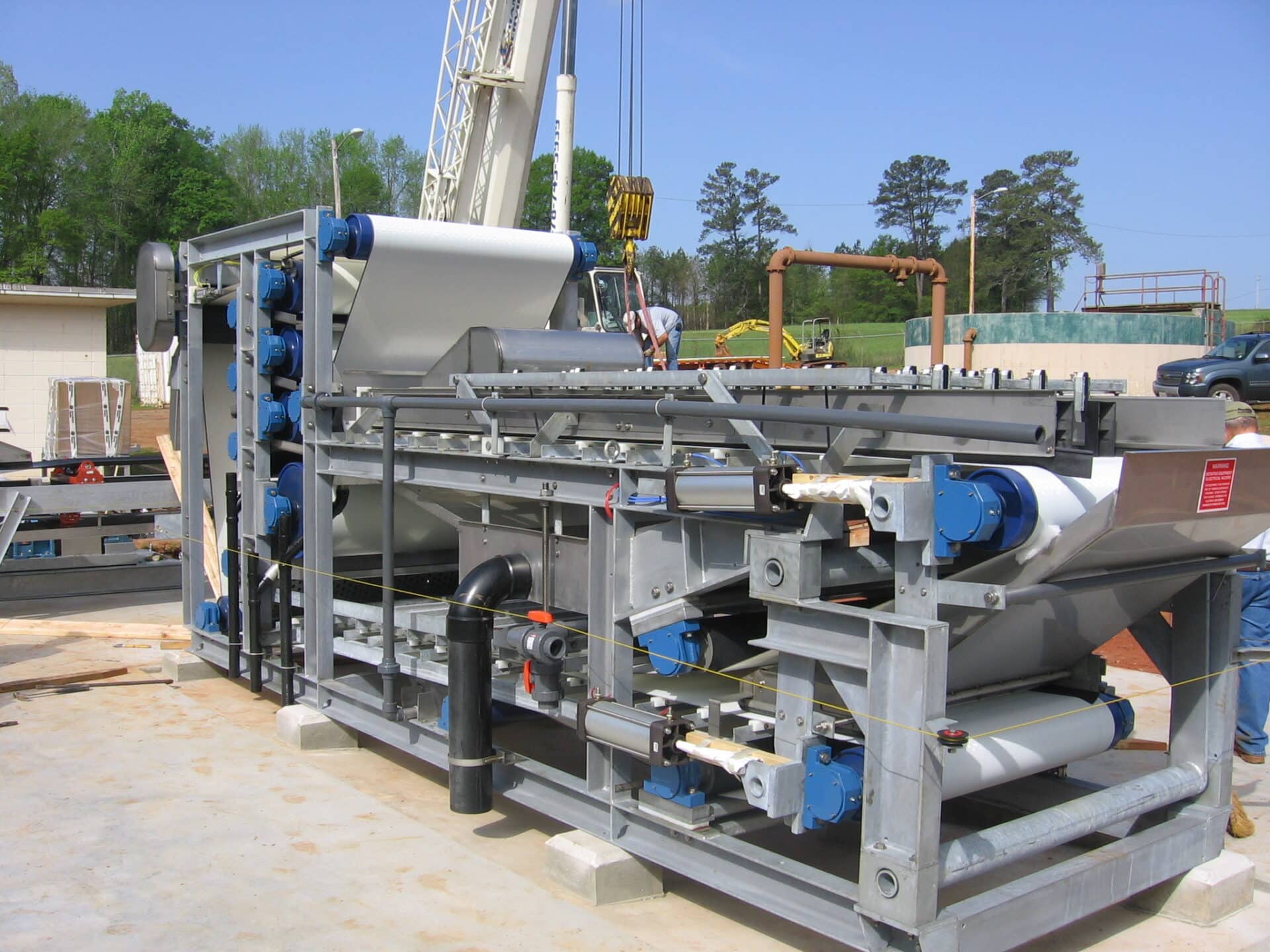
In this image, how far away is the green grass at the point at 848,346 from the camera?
39.4m

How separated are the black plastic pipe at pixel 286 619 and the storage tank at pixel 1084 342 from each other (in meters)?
27.1

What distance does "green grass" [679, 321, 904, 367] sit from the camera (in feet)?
129

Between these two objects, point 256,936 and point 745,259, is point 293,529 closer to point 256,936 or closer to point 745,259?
point 256,936

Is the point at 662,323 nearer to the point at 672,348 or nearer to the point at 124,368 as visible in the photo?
the point at 672,348

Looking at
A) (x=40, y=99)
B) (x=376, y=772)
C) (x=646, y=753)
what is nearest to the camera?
(x=646, y=753)

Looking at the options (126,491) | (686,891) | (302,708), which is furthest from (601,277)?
(686,891)

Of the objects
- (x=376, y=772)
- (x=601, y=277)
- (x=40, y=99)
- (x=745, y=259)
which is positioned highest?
(x=40, y=99)

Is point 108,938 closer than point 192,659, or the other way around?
point 108,938

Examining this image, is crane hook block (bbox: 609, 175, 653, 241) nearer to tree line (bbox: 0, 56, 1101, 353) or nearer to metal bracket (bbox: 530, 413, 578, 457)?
metal bracket (bbox: 530, 413, 578, 457)

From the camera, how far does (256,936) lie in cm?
414

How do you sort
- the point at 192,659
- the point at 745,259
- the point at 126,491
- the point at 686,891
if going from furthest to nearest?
1. the point at 745,259
2. the point at 126,491
3. the point at 192,659
4. the point at 686,891

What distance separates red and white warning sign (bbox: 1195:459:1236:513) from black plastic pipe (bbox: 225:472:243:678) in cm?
552

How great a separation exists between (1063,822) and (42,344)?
68.5 feet

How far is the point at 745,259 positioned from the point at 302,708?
226ft
